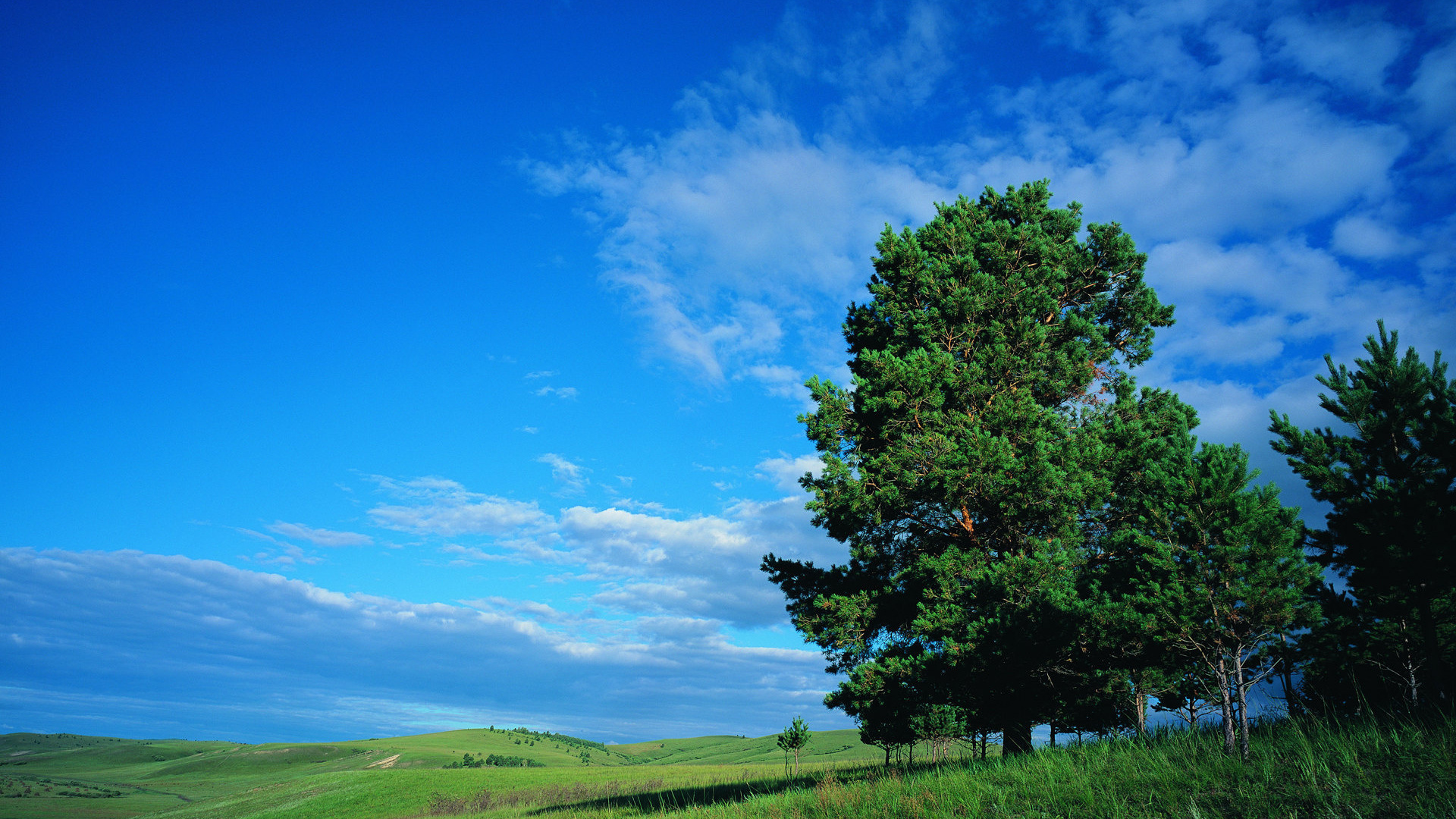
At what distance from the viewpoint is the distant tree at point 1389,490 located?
13.2m

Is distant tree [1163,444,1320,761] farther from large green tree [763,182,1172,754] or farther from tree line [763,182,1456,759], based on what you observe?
large green tree [763,182,1172,754]

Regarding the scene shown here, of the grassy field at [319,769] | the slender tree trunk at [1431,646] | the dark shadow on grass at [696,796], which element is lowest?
the grassy field at [319,769]

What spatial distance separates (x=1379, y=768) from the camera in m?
7.07

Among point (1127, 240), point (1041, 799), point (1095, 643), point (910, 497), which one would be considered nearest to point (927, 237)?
point (1127, 240)

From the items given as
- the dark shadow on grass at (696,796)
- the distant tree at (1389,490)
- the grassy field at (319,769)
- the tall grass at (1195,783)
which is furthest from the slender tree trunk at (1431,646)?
the grassy field at (319,769)

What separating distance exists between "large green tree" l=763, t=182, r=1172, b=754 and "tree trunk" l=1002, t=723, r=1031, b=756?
0.05 metres

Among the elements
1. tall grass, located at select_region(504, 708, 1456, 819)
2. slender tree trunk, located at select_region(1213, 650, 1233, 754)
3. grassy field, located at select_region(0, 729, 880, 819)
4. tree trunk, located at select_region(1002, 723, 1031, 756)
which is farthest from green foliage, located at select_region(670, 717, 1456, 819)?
grassy field, located at select_region(0, 729, 880, 819)

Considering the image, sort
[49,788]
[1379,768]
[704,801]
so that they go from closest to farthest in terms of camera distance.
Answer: [1379,768] → [704,801] → [49,788]

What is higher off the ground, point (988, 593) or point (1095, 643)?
point (988, 593)

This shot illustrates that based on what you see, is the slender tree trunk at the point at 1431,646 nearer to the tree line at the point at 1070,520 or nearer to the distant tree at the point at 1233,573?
the tree line at the point at 1070,520

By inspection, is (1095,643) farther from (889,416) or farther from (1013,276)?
(1013,276)

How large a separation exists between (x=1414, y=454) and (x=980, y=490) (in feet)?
29.3

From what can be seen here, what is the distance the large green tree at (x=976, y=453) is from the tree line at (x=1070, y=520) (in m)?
0.07

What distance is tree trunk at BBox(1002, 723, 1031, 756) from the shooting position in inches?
615
